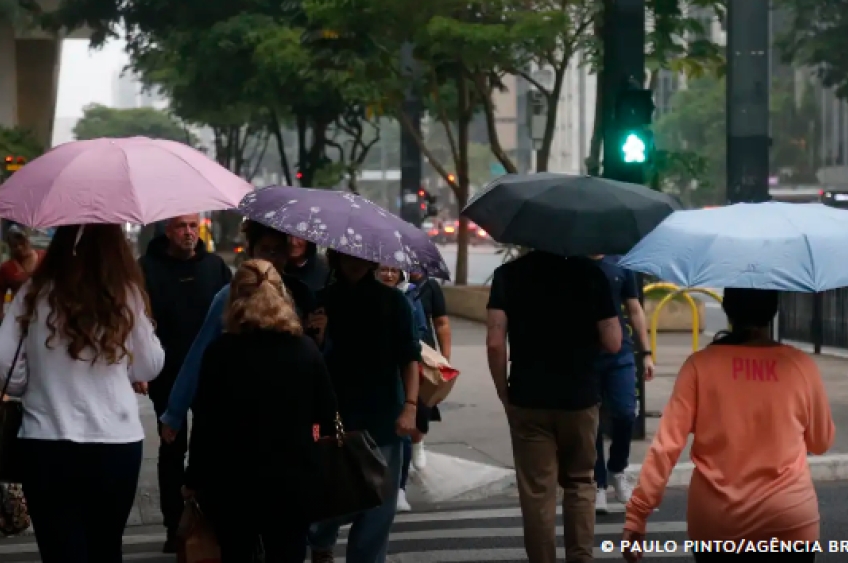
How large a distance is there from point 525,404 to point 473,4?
19690mm

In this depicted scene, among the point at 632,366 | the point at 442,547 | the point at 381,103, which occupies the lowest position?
the point at 442,547

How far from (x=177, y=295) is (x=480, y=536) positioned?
7.62 ft

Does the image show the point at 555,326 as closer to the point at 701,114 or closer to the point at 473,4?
the point at 473,4

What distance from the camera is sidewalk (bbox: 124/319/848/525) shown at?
10531 mm

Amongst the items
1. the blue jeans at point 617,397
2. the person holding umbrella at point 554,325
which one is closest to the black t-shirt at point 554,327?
the person holding umbrella at point 554,325

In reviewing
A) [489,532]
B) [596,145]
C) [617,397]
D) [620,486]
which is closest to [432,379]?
[489,532]

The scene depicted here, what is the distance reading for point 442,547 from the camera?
28.7ft

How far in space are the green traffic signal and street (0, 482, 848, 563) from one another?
2.78 meters

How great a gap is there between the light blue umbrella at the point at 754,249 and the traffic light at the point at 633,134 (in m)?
6.63

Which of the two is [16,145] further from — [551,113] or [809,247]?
[809,247]

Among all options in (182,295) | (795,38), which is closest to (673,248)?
(182,295)

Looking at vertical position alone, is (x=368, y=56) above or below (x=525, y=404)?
above

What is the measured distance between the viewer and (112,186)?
6051mm

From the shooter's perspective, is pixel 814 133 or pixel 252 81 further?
pixel 814 133
